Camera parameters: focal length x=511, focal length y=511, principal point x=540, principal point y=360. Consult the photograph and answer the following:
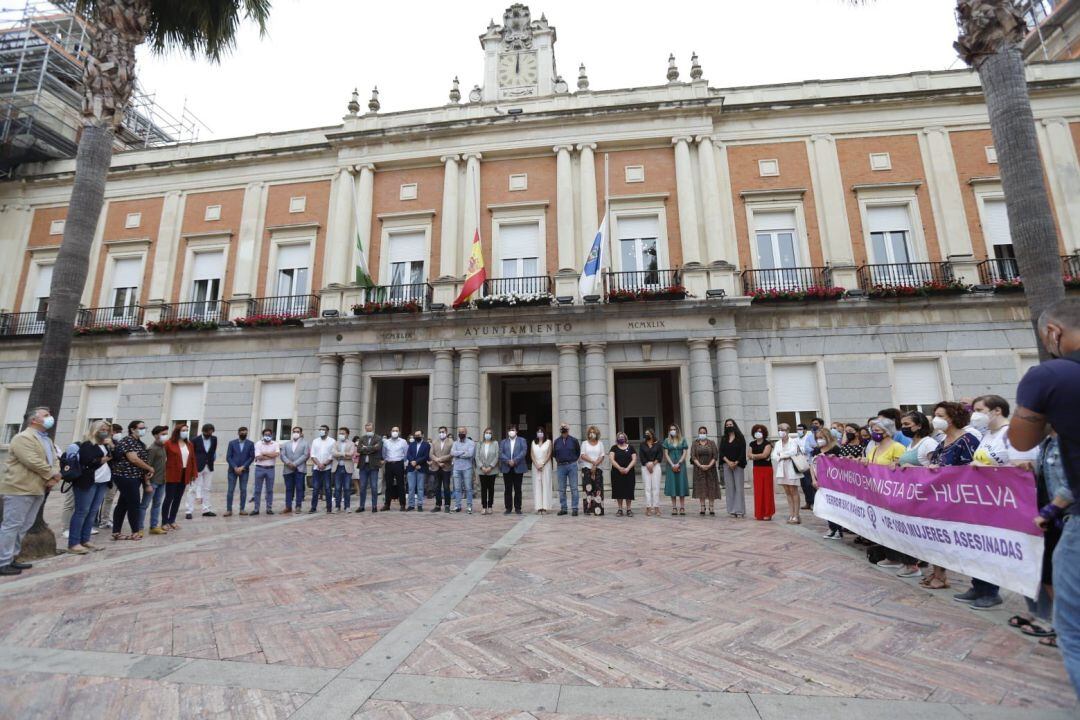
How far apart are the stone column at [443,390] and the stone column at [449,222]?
2666 mm

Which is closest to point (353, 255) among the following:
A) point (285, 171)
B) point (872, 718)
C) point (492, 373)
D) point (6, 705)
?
point (285, 171)

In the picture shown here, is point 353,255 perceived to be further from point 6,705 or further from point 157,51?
point 6,705

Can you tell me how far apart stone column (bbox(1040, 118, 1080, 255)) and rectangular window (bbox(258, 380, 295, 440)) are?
907 inches

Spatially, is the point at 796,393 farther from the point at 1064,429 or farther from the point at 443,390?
the point at 1064,429

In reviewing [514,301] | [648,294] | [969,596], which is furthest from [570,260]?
[969,596]

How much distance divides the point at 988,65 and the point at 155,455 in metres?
12.9

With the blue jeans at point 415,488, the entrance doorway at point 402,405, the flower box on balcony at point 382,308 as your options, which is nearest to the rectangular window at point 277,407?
the flower box on balcony at point 382,308

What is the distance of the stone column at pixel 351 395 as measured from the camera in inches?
588

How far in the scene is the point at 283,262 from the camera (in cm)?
1748

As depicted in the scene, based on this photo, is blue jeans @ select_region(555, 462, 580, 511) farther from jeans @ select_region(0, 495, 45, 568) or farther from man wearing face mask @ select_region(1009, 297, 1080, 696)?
man wearing face mask @ select_region(1009, 297, 1080, 696)

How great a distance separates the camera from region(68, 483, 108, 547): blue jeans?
641 centimetres

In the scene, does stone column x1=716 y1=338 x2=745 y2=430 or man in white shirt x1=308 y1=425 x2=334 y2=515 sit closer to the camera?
man in white shirt x1=308 y1=425 x2=334 y2=515

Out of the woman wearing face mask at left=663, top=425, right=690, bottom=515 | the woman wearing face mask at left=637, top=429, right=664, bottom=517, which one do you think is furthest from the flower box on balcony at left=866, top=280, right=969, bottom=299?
the woman wearing face mask at left=637, top=429, right=664, bottom=517

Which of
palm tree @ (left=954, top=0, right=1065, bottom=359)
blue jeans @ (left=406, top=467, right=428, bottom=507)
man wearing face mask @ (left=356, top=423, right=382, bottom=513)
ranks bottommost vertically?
blue jeans @ (left=406, top=467, right=428, bottom=507)
